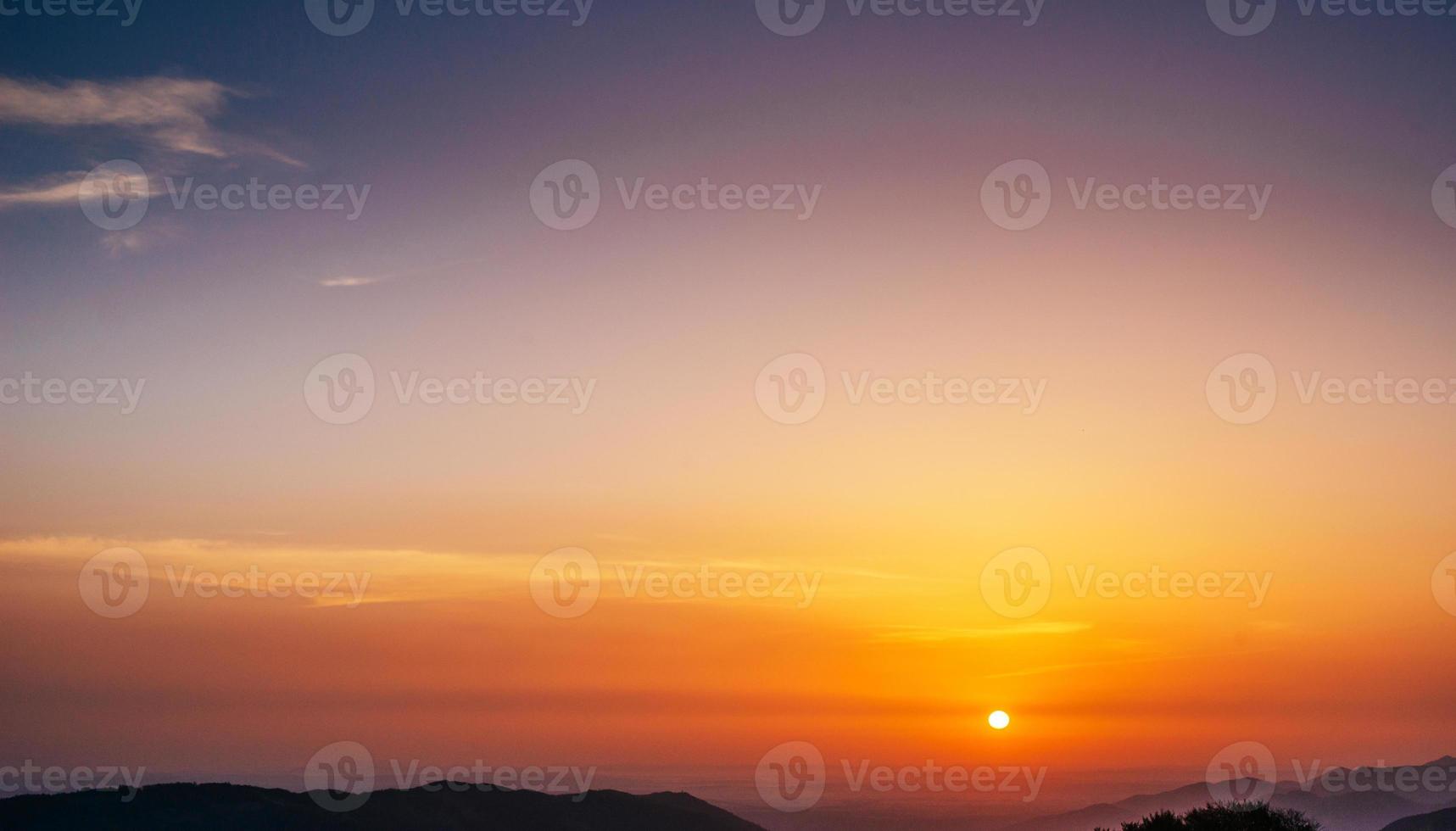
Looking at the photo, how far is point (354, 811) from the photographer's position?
114 meters

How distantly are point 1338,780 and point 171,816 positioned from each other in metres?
89.3

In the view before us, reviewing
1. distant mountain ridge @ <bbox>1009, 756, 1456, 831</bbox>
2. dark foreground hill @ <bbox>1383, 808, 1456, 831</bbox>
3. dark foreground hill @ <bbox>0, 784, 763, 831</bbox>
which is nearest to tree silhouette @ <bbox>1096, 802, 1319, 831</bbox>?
distant mountain ridge @ <bbox>1009, 756, 1456, 831</bbox>

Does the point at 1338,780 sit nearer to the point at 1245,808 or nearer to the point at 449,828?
the point at 1245,808

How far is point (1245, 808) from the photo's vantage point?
41438 millimetres

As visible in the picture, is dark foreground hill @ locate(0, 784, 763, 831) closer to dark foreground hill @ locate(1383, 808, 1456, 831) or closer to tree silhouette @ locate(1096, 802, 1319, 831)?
dark foreground hill @ locate(1383, 808, 1456, 831)

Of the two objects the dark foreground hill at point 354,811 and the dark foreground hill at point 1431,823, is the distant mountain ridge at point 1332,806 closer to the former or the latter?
the dark foreground hill at point 1431,823

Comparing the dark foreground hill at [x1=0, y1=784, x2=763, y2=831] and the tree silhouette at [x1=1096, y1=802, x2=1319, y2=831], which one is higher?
the dark foreground hill at [x1=0, y1=784, x2=763, y2=831]

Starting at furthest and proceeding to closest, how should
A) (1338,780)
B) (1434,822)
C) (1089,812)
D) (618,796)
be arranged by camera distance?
(618,796) → (1089,812) → (1434,822) → (1338,780)

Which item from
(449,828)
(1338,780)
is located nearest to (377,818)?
(449,828)

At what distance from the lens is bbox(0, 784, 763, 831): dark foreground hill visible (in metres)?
99.2

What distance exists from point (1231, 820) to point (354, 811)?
94.4 m

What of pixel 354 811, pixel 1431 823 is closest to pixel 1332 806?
pixel 1431 823

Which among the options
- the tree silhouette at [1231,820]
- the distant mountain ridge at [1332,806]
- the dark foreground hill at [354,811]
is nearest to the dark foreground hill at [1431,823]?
the distant mountain ridge at [1332,806]

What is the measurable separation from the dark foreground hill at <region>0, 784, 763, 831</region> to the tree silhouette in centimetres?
8265
